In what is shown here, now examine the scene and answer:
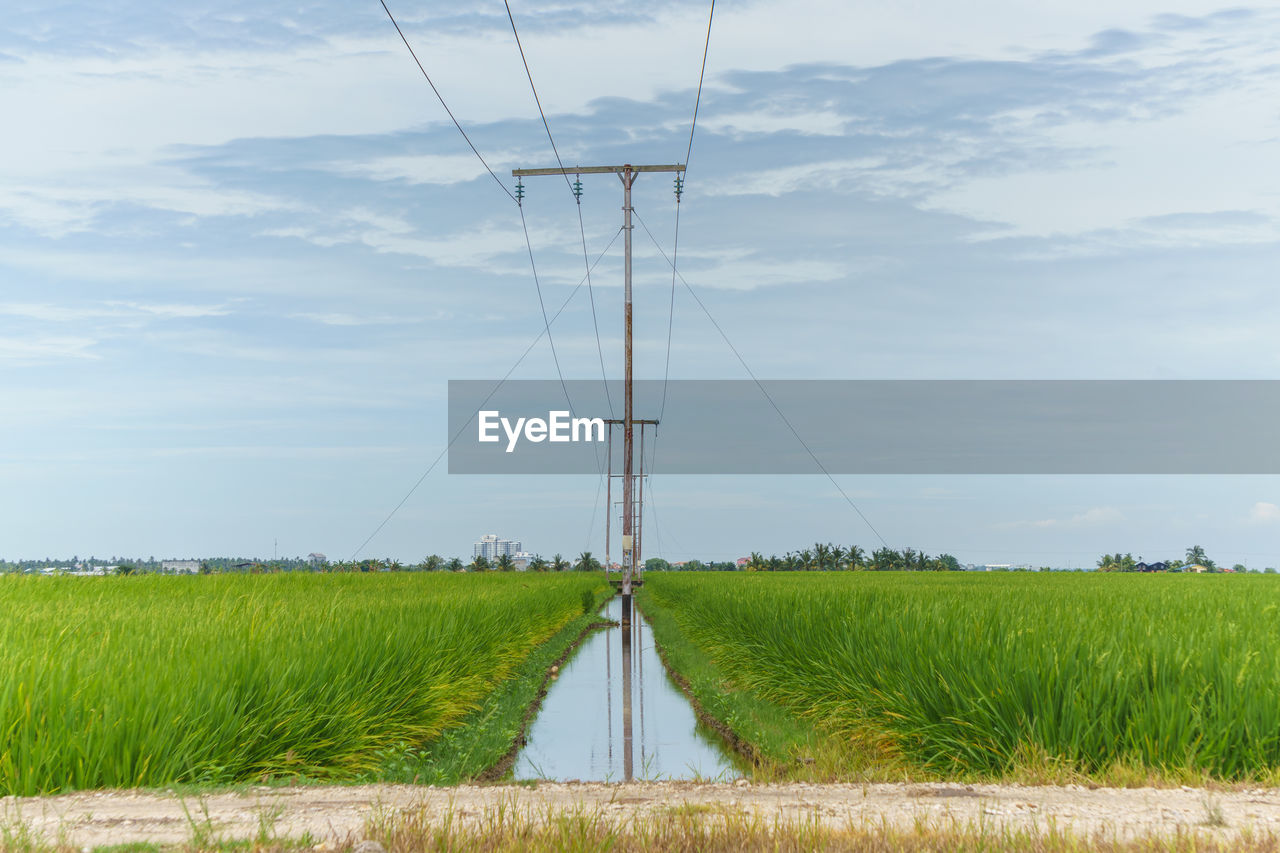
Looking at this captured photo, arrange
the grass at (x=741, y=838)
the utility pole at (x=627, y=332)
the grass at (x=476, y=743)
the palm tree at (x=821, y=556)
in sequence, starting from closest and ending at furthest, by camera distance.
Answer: the grass at (x=741, y=838) → the grass at (x=476, y=743) → the utility pole at (x=627, y=332) → the palm tree at (x=821, y=556)

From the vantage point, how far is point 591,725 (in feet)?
45.7

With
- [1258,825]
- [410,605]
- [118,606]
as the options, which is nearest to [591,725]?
[410,605]

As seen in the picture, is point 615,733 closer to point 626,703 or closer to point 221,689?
point 626,703

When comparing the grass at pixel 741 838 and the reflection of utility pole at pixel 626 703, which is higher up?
the grass at pixel 741 838

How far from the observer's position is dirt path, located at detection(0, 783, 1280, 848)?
497 centimetres

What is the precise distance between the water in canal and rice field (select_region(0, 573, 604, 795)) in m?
1.37

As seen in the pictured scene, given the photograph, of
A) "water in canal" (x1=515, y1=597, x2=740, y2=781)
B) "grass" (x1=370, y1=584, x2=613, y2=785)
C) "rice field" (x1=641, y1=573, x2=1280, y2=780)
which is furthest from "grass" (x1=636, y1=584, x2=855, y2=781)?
"grass" (x1=370, y1=584, x2=613, y2=785)

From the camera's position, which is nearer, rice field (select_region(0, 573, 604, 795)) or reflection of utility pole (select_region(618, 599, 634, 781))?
rice field (select_region(0, 573, 604, 795))

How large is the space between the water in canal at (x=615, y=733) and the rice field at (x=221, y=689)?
137 cm

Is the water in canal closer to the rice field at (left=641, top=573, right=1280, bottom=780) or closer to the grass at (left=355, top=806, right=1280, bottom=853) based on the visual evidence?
the rice field at (left=641, top=573, right=1280, bottom=780)

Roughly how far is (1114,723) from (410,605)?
11221 mm

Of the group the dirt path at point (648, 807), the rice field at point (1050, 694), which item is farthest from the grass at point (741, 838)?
the rice field at point (1050, 694)

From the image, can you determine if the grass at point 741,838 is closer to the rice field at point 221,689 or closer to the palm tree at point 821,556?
the rice field at point 221,689

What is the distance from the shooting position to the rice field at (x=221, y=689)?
251 inches
